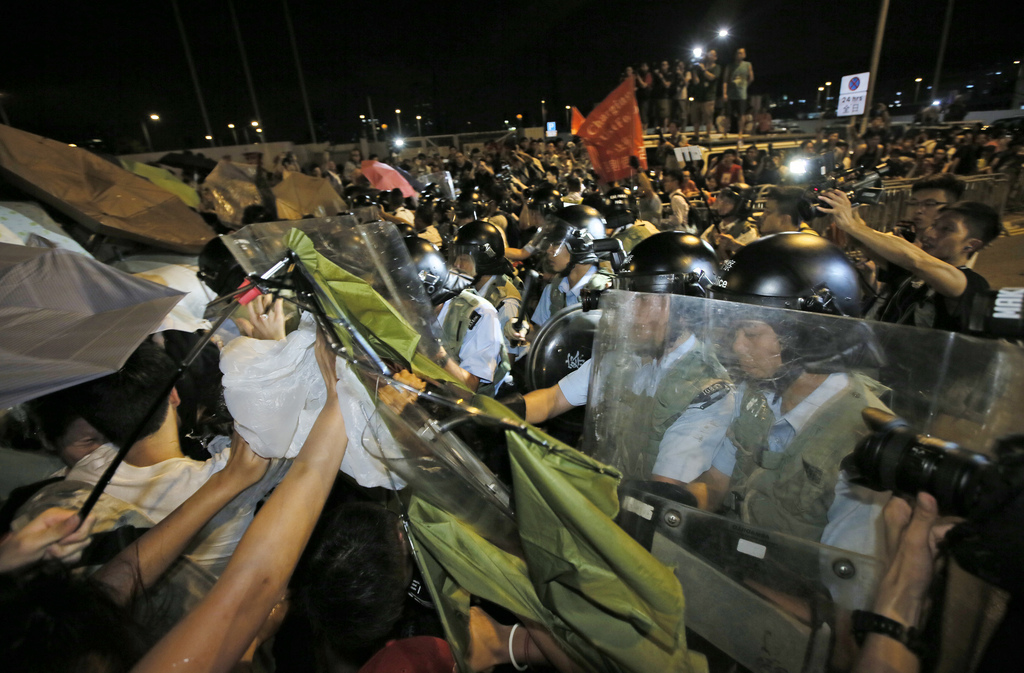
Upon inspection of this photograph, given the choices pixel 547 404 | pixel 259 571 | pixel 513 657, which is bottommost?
pixel 513 657

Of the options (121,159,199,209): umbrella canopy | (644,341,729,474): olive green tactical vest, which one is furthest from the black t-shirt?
(121,159,199,209): umbrella canopy

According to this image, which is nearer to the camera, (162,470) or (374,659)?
(374,659)

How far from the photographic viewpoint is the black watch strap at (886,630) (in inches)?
43.4

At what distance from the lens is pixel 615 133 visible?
23.3 ft

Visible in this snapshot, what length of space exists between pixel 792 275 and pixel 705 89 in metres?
16.2

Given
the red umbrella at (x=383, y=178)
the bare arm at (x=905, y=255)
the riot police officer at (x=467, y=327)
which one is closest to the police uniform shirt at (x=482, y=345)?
the riot police officer at (x=467, y=327)

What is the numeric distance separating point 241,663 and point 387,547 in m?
0.62

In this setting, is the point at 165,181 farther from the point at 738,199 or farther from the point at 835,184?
the point at 835,184

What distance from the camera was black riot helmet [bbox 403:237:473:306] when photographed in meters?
3.02

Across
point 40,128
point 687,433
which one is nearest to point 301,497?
point 687,433

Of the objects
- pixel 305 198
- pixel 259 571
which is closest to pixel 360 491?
pixel 259 571

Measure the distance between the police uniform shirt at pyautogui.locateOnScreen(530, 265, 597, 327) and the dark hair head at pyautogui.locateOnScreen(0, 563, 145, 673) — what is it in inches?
117

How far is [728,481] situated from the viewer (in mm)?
1599

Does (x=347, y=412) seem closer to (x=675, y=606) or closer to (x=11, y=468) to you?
(x=675, y=606)
